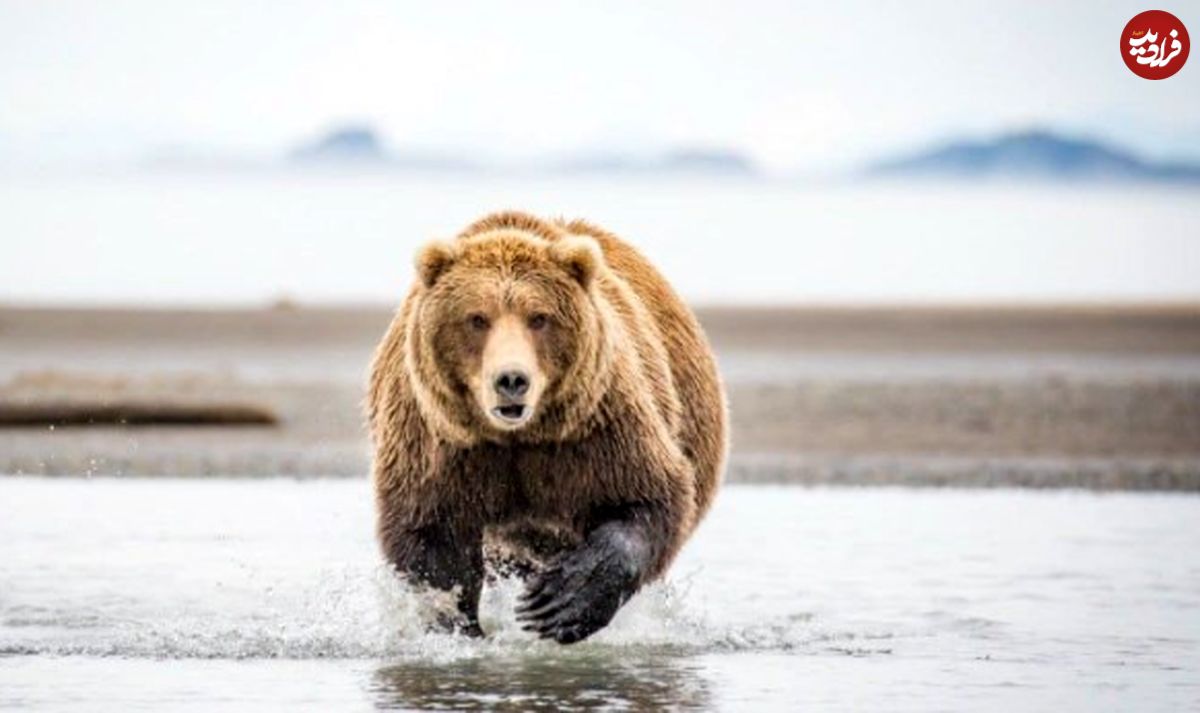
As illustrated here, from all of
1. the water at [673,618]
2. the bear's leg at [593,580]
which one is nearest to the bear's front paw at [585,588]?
the bear's leg at [593,580]

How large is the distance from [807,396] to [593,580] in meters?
13.7

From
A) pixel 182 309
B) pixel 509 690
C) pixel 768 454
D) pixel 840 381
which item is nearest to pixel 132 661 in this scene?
pixel 509 690

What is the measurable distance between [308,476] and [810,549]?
502 centimetres

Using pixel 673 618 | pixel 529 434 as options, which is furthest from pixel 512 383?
pixel 673 618

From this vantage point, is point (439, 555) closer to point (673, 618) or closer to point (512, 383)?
point (512, 383)

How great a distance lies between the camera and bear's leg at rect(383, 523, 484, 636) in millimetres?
8984

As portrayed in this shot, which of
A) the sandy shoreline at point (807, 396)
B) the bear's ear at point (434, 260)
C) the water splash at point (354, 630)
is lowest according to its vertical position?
the water splash at point (354, 630)

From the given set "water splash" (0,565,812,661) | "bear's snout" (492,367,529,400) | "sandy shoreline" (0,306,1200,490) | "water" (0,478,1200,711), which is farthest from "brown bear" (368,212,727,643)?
"sandy shoreline" (0,306,1200,490)

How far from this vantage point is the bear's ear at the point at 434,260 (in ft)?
28.3

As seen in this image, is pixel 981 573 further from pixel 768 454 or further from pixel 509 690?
pixel 768 454

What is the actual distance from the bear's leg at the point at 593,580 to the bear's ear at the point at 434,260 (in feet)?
3.41

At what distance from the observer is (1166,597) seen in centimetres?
1112

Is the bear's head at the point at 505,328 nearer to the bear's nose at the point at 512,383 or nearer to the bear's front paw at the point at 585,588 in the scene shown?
the bear's nose at the point at 512,383

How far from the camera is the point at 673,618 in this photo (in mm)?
10070
